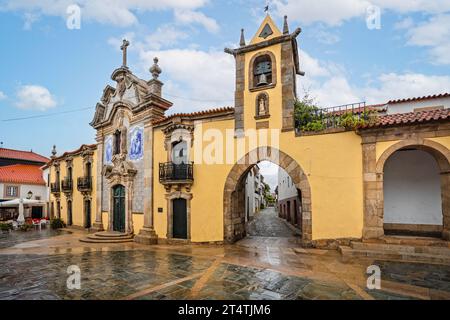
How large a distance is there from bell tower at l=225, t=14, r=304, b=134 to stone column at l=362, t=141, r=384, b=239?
118 inches

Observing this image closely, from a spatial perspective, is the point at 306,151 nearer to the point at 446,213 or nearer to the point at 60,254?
the point at 446,213

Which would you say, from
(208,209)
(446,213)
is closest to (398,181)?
(446,213)

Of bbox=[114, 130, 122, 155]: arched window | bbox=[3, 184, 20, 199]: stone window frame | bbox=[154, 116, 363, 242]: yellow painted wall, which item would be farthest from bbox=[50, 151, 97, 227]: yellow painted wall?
bbox=[154, 116, 363, 242]: yellow painted wall

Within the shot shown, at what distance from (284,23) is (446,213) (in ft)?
31.0

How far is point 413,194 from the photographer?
10.0 m

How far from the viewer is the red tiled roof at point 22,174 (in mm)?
26578

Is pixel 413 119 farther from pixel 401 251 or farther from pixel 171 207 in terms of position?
pixel 171 207

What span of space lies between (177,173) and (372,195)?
8.09m

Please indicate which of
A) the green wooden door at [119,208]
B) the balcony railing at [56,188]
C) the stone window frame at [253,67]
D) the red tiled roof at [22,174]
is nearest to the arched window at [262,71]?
the stone window frame at [253,67]

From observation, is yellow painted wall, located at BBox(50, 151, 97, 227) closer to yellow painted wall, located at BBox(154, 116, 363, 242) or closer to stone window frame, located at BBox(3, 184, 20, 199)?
stone window frame, located at BBox(3, 184, 20, 199)

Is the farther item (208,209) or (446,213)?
(208,209)

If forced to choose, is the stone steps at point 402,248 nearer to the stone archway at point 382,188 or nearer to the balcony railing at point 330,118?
the stone archway at point 382,188
